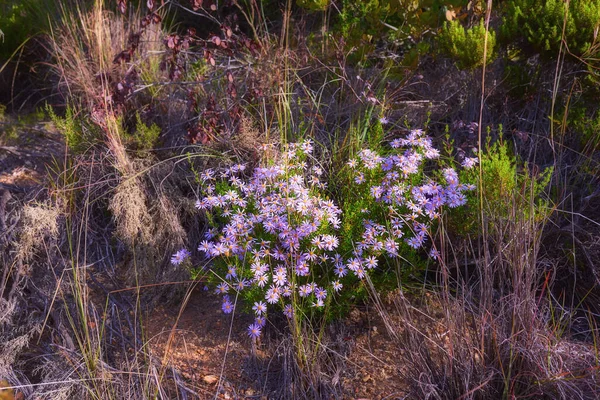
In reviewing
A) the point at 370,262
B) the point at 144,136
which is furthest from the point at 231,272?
the point at 144,136

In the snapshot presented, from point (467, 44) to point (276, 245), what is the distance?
1875mm

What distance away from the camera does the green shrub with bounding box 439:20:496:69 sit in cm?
364

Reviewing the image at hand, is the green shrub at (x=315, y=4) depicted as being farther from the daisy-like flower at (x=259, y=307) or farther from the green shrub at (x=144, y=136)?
the daisy-like flower at (x=259, y=307)

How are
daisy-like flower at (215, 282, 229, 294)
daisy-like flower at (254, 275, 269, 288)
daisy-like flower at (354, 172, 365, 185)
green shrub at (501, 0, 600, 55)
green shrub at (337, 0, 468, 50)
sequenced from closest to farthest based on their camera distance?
daisy-like flower at (254, 275, 269, 288), daisy-like flower at (215, 282, 229, 294), daisy-like flower at (354, 172, 365, 185), green shrub at (501, 0, 600, 55), green shrub at (337, 0, 468, 50)

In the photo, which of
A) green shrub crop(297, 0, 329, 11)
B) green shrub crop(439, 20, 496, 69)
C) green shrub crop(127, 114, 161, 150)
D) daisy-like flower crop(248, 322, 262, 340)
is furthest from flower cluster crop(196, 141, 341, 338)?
green shrub crop(297, 0, 329, 11)

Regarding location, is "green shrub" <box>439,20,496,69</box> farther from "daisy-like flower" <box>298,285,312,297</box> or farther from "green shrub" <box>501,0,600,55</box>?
"daisy-like flower" <box>298,285,312,297</box>

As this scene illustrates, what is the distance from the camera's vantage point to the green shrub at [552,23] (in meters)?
3.45

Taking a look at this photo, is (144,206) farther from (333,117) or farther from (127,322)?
(333,117)

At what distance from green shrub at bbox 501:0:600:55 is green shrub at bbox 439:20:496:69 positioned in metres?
0.17

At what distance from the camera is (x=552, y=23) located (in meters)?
3.57

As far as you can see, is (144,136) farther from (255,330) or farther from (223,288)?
(255,330)

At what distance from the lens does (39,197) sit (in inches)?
138

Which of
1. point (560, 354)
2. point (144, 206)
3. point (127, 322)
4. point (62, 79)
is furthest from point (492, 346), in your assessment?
point (62, 79)

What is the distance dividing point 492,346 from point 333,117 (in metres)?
1.93
